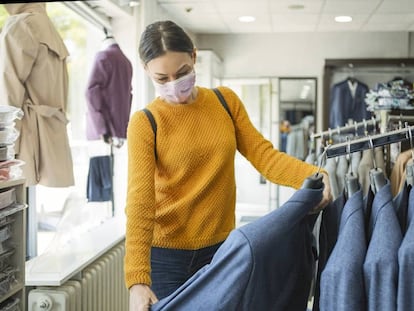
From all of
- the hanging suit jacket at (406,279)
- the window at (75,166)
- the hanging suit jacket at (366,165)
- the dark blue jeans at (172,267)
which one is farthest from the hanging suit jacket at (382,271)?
the window at (75,166)

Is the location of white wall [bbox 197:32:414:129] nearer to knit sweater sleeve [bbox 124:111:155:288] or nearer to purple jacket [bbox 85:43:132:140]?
purple jacket [bbox 85:43:132:140]

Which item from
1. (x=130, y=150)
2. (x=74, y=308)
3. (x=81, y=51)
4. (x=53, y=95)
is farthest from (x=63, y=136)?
(x=81, y=51)

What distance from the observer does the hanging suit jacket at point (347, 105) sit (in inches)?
154

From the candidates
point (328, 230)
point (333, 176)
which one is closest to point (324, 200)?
point (328, 230)

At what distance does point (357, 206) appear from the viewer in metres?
0.78

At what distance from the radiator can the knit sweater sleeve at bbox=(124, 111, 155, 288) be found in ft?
2.54

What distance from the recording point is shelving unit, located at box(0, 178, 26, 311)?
1.23m

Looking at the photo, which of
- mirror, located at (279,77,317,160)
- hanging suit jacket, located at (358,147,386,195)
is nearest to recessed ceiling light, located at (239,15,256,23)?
mirror, located at (279,77,317,160)

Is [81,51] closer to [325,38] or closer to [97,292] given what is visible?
[97,292]

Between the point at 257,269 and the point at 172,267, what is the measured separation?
0.40 meters

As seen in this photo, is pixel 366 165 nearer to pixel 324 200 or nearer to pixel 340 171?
pixel 340 171

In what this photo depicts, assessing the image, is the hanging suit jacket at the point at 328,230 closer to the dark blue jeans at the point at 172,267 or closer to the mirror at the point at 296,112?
the dark blue jeans at the point at 172,267

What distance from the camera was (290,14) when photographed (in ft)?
10.5

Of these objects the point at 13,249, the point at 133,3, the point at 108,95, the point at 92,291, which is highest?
the point at 133,3
